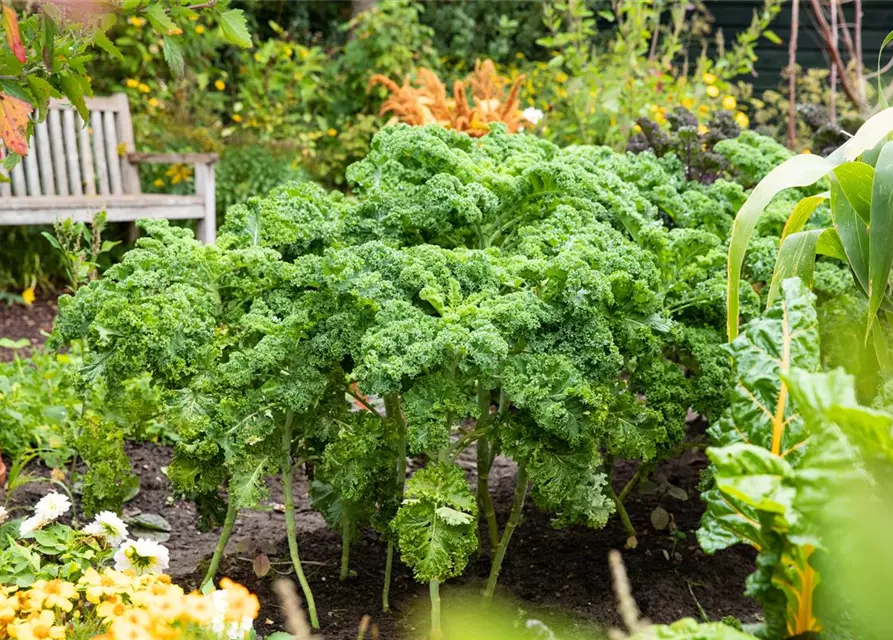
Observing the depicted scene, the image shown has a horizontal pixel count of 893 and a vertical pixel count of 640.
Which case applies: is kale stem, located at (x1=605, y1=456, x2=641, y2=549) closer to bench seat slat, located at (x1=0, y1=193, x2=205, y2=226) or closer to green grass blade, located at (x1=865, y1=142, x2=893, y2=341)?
green grass blade, located at (x1=865, y1=142, x2=893, y2=341)

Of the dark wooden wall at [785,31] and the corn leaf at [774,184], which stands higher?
the dark wooden wall at [785,31]

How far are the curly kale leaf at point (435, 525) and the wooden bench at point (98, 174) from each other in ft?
13.3

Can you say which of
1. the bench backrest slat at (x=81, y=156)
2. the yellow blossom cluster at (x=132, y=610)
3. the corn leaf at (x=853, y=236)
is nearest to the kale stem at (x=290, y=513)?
the yellow blossom cluster at (x=132, y=610)

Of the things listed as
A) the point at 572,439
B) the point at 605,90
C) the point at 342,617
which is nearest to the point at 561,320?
the point at 572,439

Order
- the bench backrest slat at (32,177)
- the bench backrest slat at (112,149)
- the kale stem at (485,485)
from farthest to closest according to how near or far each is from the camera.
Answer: the bench backrest slat at (112,149), the bench backrest slat at (32,177), the kale stem at (485,485)

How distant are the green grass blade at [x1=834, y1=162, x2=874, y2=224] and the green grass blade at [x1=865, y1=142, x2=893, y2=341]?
88 mm

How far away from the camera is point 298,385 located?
242cm

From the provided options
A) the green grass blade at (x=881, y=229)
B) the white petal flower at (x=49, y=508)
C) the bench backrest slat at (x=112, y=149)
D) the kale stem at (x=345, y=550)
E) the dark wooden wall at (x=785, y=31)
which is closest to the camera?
the green grass blade at (x=881, y=229)

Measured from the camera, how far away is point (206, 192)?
6422mm

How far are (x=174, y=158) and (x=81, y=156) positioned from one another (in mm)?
872

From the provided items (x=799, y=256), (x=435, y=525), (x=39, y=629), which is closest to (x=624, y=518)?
(x=435, y=525)

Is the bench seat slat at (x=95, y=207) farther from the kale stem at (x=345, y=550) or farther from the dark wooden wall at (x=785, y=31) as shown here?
the dark wooden wall at (x=785, y=31)

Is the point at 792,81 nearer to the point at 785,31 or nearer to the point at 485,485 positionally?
the point at 785,31

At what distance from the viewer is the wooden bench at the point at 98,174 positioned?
5960 mm
